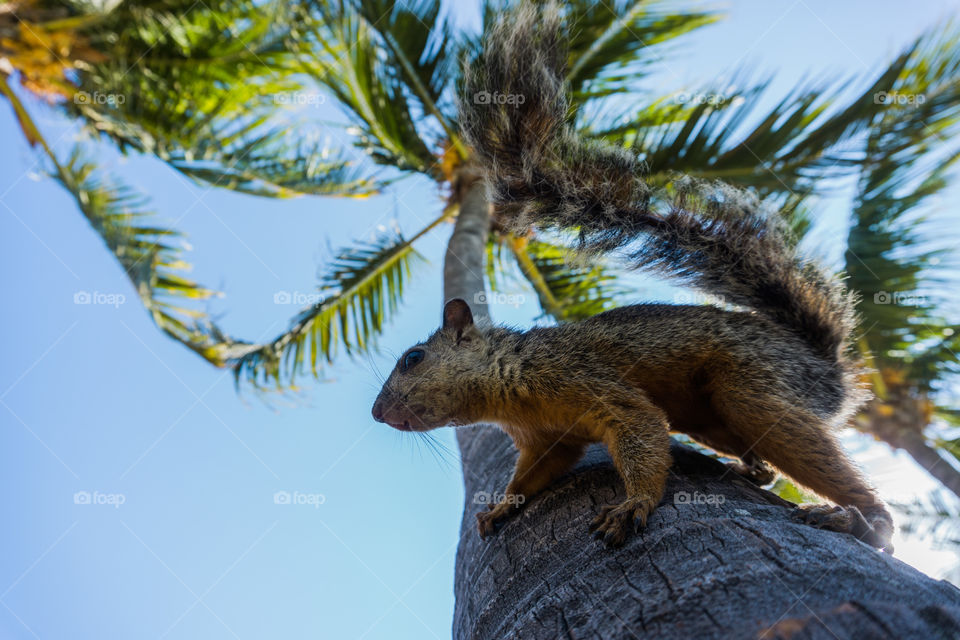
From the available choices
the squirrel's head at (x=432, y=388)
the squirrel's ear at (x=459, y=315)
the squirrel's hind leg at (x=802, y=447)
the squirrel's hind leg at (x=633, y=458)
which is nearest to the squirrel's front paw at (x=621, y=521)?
the squirrel's hind leg at (x=633, y=458)

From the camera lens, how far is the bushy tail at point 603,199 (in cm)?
291

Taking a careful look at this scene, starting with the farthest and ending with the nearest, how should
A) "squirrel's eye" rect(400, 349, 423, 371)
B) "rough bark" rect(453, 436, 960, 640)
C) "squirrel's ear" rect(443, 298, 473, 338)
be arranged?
"squirrel's ear" rect(443, 298, 473, 338) < "squirrel's eye" rect(400, 349, 423, 371) < "rough bark" rect(453, 436, 960, 640)

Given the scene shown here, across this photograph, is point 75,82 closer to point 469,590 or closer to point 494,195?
point 494,195

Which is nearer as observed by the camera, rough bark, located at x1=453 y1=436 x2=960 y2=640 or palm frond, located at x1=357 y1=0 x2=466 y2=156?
rough bark, located at x1=453 y1=436 x2=960 y2=640

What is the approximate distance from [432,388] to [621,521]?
4.30 feet

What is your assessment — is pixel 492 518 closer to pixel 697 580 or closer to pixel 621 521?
pixel 621 521

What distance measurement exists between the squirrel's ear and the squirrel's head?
0.12 meters

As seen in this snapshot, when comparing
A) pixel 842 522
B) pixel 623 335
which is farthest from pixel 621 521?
pixel 623 335

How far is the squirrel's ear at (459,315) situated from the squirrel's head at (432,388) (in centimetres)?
12

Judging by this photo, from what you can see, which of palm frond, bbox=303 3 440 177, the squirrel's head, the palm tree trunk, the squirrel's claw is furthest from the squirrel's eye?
palm frond, bbox=303 3 440 177

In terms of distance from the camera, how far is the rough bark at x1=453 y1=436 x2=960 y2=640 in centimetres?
123

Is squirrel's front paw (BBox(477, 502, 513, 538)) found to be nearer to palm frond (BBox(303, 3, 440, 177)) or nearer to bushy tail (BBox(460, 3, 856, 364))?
bushy tail (BBox(460, 3, 856, 364))

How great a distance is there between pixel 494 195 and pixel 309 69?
4119 millimetres

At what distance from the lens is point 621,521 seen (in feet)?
6.22
